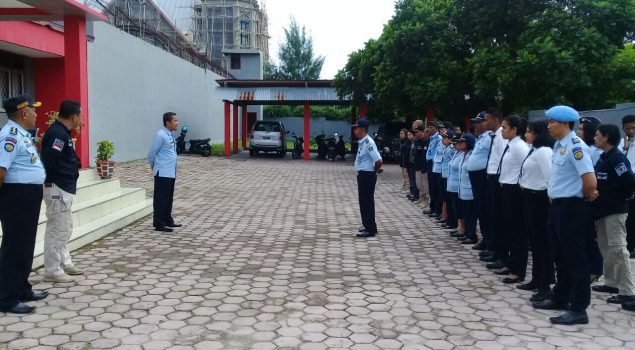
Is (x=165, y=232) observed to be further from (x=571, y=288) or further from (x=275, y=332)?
(x=571, y=288)

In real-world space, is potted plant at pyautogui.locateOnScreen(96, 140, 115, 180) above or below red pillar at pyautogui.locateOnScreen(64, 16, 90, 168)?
below

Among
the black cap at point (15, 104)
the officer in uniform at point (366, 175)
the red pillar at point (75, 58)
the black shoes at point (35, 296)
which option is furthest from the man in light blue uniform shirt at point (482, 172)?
the red pillar at point (75, 58)

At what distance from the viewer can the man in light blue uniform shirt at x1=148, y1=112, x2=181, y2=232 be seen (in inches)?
291

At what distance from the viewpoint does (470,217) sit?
22.8 feet

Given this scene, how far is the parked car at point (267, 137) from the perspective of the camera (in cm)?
2342

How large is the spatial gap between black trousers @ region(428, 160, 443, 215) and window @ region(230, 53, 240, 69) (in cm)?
2906

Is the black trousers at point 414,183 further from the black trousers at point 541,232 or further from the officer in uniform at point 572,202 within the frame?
the officer in uniform at point 572,202

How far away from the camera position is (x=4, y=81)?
39.6 feet

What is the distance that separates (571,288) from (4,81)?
12.3 m

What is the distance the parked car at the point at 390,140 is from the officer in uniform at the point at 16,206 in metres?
16.8

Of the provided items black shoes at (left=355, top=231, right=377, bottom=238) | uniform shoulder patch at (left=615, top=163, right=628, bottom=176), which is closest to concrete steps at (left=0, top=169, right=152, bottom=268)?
black shoes at (left=355, top=231, right=377, bottom=238)

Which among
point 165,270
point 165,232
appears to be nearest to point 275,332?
point 165,270

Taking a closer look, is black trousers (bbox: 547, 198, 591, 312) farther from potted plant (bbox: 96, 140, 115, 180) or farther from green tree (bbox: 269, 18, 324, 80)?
green tree (bbox: 269, 18, 324, 80)

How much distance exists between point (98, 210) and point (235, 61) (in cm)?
3041
